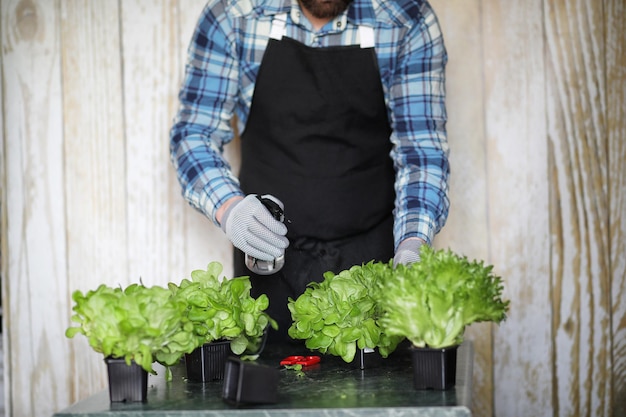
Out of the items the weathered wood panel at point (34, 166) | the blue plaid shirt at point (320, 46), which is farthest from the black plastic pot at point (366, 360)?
the weathered wood panel at point (34, 166)

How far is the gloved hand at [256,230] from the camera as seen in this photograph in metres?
1.72

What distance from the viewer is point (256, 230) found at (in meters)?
1.72

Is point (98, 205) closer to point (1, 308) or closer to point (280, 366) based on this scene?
point (1, 308)

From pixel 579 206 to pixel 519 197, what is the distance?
0.56 feet

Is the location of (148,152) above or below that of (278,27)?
below

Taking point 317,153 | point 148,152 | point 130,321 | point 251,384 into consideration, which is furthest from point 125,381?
point 148,152

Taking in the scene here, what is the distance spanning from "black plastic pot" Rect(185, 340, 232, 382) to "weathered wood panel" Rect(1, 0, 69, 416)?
1.22m

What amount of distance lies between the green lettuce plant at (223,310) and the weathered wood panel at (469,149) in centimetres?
105

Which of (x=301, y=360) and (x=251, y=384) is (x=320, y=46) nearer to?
(x=301, y=360)

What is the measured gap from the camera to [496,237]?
2324mm

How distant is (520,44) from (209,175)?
3.35 feet

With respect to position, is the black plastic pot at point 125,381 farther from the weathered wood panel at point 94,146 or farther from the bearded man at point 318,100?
the weathered wood panel at point 94,146

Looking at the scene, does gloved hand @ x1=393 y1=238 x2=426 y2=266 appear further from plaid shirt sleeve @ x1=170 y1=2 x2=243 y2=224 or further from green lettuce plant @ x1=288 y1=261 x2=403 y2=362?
plaid shirt sleeve @ x1=170 y1=2 x2=243 y2=224

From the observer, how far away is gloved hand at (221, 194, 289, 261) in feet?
5.65
